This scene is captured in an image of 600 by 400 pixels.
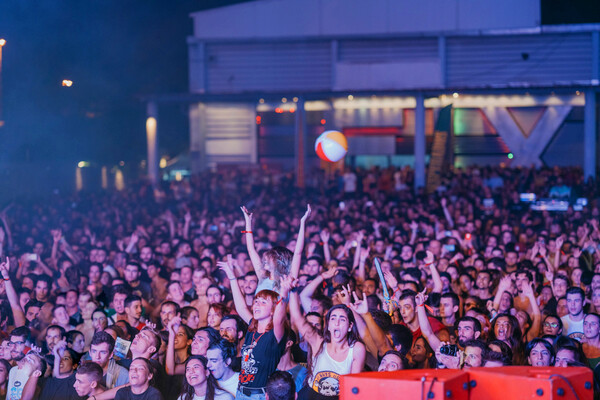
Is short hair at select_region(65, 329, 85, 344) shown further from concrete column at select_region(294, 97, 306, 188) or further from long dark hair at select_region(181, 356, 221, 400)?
concrete column at select_region(294, 97, 306, 188)

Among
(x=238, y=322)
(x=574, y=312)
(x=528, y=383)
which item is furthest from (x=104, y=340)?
(x=574, y=312)

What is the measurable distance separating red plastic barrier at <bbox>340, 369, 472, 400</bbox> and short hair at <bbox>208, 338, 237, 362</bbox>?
2.12 metres

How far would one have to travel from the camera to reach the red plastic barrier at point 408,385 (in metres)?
3.53

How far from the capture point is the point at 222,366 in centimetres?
575

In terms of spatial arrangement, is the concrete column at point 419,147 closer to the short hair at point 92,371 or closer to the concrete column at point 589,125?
the concrete column at point 589,125

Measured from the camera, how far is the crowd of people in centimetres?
552

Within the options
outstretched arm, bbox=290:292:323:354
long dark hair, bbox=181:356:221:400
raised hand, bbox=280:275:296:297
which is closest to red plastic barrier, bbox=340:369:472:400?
raised hand, bbox=280:275:296:297

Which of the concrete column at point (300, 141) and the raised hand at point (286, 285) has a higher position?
the concrete column at point (300, 141)

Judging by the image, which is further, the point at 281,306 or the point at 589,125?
the point at 589,125

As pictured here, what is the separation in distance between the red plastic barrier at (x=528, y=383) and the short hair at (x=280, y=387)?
5.31 ft

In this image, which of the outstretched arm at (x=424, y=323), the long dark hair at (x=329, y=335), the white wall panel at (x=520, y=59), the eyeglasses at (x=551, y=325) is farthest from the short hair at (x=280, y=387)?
the white wall panel at (x=520, y=59)

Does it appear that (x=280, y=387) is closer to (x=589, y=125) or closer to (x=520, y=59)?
(x=589, y=125)

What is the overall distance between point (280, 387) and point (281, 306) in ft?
1.81

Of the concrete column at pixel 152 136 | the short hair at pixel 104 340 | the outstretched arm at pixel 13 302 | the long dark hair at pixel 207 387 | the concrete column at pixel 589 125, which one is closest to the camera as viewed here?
the long dark hair at pixel 207 387
